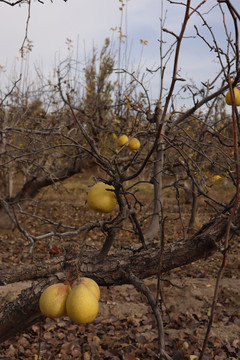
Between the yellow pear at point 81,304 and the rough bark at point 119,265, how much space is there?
343 millimetres

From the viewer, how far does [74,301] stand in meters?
1.04

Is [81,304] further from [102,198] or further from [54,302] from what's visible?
[102,198]

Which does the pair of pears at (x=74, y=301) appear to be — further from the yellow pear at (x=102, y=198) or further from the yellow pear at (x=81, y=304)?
the yellow pear at (x=102, y=198)

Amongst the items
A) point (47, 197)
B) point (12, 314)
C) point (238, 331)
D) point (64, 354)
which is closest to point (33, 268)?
point (12, 314)

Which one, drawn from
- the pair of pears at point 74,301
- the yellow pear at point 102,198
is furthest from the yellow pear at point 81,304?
the yellow pear at point 102,198

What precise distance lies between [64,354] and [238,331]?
1.91 meters

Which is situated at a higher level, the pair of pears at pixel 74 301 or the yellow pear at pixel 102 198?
the yellow pear at pixel 102 198

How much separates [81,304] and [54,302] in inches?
4.3

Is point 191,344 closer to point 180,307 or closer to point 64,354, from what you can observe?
point 180,307

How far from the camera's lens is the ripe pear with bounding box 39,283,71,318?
108 cm

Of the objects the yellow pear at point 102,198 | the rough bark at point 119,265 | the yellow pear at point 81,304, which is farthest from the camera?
the rough bark at point 119,265

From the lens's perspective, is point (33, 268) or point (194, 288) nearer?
point (33, 268)

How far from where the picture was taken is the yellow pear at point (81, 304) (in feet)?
3.38

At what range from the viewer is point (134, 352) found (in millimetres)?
3086
